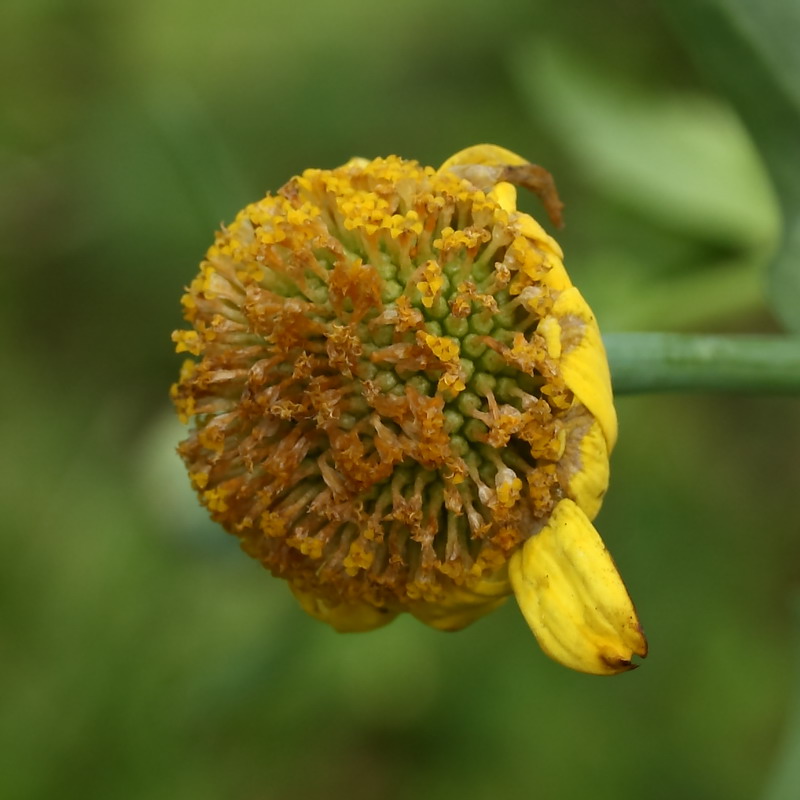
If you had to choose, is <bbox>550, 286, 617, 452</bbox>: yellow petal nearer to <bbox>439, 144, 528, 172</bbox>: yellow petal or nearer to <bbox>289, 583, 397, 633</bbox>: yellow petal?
<bbox>439, 144, 528, 172</bbox>: yellow petal

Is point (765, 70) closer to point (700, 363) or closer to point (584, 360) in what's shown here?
point (700, 363)

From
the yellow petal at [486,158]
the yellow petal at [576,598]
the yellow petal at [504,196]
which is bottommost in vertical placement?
the yellow petal at [576,598]

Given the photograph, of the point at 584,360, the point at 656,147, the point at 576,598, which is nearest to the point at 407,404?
the point at 584,360

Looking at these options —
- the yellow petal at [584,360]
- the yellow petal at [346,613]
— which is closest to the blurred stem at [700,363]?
the yellow petal at [584,360]

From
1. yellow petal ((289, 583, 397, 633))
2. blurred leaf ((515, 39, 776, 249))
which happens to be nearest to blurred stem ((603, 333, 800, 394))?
yellow petal ((289, 583, 397, 633))

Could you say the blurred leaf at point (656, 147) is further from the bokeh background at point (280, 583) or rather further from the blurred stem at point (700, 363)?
the blurred stem at point (700, 363)

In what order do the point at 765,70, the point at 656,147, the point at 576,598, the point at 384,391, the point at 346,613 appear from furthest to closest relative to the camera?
the point at 656,147 < the point at 765,70 < the point at 346,613 < the point at 384,391 < the point at 576,598

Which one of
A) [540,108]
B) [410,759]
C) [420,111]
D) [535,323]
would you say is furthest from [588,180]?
[535,323]
